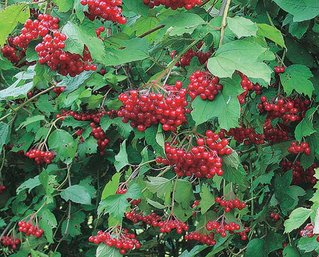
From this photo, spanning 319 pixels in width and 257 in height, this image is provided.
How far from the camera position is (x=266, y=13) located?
2713mm

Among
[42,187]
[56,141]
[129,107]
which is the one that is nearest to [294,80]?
[129,107]

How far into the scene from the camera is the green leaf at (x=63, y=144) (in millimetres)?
3629

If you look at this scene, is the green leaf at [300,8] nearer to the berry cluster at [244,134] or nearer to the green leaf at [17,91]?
the berry cluster at [244,134]

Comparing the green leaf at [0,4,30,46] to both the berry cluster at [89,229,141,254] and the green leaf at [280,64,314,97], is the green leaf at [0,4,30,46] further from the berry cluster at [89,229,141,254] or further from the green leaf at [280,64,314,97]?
the green leaf at [280,64,314,97]

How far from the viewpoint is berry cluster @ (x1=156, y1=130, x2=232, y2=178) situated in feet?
6.72

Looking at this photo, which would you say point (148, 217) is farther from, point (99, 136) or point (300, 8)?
point (300, 8)

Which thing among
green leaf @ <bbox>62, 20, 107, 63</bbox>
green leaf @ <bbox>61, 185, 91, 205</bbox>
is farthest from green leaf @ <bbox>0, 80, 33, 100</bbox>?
green leaf @ <bbox>61, 185, 91, 205</bbox>

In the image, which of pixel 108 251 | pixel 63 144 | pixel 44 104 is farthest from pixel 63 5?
pixel 44 104

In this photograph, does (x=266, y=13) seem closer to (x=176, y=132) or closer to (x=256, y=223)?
(x=176, y=132)

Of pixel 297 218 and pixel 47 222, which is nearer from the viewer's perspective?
pixel 297 218

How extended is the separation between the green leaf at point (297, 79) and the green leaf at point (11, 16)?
103 cm

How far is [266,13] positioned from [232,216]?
0.92 metres

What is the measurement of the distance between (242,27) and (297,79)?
24.3 inches

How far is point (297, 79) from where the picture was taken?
2.55 metres
